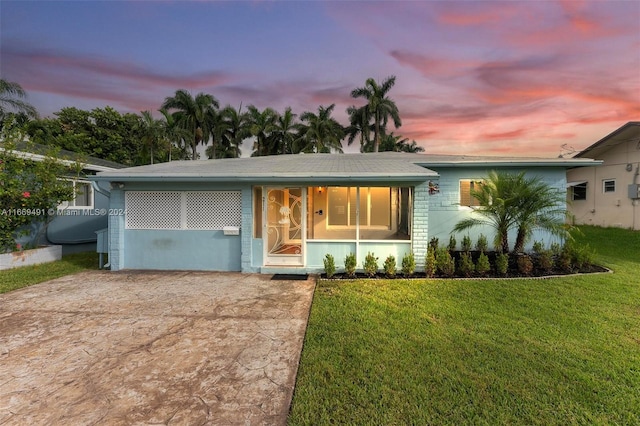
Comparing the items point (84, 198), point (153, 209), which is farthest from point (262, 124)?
point (153, 209)

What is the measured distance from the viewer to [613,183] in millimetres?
13578

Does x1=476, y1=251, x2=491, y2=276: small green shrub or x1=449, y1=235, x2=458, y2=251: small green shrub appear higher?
x1=449, y1=235, x2=458, y2=251: small green shrub

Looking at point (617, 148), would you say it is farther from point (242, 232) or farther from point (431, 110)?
point (242, 232)

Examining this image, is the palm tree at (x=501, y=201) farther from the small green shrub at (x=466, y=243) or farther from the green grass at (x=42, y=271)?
the green grass at (x=42, y=271)

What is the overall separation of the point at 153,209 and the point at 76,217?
17.5 feet

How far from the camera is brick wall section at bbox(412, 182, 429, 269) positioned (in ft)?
21.3

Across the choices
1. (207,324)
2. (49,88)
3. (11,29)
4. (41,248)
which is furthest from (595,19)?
(49,88)

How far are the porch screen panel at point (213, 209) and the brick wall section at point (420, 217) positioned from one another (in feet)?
14.7

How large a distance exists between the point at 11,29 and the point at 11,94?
10.1ft

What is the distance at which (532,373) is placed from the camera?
107 inches

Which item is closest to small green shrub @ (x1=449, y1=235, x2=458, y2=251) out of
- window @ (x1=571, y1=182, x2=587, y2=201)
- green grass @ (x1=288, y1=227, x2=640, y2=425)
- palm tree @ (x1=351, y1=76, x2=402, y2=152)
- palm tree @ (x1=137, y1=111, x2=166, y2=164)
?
green grass @ (x1=288, y1=227, x2=640, y2=425)

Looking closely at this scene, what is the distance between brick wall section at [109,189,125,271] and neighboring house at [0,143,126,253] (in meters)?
2.51

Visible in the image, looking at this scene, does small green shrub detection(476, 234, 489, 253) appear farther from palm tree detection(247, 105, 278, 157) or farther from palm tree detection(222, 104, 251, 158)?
palm tree detection(222, 104, 251, 158)

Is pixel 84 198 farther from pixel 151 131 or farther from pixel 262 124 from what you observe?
pixel 262 124
